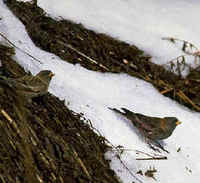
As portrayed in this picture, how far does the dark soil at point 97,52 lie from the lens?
4.06 metres

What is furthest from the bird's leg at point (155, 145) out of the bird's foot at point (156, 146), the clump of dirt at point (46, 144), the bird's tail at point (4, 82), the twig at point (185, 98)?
the bird's tail at point (4, 82)

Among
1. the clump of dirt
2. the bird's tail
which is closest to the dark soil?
the clump of dirt

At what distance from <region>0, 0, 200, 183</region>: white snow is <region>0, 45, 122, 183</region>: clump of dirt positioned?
0.73 feet

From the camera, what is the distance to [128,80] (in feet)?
13.5

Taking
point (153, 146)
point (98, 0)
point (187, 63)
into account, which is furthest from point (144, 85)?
point (98, 0)

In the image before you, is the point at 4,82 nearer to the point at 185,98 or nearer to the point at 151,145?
the point at 151,145

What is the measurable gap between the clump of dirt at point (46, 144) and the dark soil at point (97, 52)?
3.46 feet

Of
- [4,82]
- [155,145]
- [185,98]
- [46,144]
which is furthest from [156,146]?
[4,82]

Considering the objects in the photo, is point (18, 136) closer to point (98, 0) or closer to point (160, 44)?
point (160, 44)

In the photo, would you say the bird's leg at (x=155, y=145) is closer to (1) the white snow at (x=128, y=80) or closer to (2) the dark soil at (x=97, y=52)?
(1) the white snow at (x=128, y=80)

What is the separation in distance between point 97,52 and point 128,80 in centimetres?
41

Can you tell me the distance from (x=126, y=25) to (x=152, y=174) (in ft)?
6.45

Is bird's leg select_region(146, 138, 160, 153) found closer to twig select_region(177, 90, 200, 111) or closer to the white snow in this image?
the white snow

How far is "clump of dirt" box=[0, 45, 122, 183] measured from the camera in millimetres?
2367
